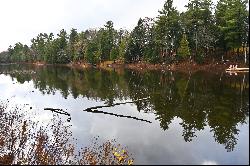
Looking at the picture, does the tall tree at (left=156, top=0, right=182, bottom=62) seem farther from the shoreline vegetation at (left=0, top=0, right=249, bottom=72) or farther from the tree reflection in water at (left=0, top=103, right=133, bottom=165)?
the tree reflection in water at (left=0, top=103, right=133, bottom=165)

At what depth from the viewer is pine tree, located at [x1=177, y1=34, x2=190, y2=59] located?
78.8 m

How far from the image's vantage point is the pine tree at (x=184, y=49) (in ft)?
258

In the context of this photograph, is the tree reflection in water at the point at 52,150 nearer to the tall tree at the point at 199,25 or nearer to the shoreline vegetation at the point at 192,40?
the shoreline vegetation at the point at 192,40

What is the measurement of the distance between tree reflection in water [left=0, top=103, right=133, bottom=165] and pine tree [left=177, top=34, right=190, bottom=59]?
194 feet

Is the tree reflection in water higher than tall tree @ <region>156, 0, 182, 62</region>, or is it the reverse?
tall tree @ <region>156, 0, 182, 62</region>

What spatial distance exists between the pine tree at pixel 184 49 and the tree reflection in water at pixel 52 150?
2326 inches

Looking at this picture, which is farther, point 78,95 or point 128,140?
point 78,95

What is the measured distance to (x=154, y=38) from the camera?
93.8 m

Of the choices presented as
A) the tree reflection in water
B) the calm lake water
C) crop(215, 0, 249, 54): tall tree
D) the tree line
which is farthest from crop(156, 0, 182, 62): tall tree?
the tree reflection in water

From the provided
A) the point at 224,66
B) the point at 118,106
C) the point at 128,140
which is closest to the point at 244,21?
the point at 224,66

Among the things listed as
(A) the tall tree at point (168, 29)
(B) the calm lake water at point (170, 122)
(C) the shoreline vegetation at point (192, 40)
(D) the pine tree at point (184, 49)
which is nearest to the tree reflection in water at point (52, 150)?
(B) the calm lake water at point (170, 122)

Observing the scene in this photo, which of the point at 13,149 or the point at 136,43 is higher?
the point at 136,43

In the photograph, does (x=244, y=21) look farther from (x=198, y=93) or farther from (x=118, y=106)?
(x=118, y=106)

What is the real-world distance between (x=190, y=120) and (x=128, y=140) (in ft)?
19.5
